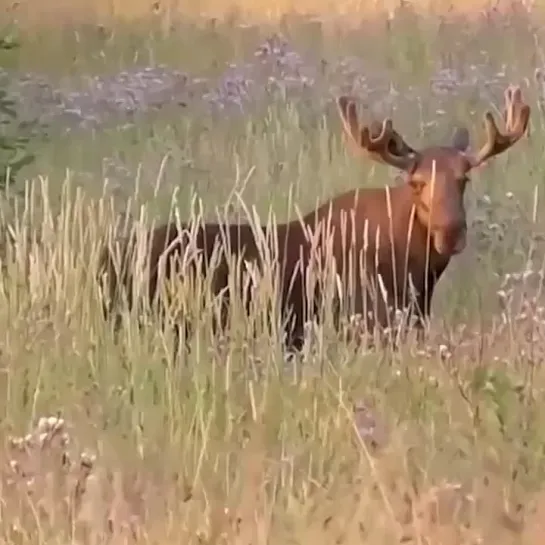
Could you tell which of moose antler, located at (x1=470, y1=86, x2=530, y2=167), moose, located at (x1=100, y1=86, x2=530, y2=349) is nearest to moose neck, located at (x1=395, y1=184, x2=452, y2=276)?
moose, located at (x1=100, y1=86, x2=530, y2=349)

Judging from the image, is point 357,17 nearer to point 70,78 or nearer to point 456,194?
point 456,194

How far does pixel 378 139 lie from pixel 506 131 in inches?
7.3

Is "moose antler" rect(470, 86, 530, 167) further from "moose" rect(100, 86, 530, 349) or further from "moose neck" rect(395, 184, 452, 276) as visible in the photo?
"moose neck" rect(395, 184, 452, 276)

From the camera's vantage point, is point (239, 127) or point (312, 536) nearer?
point (312, 536)

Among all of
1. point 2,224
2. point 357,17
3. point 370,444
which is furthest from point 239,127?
point 370,444

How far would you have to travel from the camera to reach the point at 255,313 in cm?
161

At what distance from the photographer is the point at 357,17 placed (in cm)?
174

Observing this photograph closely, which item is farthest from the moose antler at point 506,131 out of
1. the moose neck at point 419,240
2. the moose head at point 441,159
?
the moose neck at point 419,240

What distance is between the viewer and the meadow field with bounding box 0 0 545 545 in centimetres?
150

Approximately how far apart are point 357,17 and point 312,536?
755mm

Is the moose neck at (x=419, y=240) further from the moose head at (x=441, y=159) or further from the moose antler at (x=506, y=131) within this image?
the moose antler at (x=506, y=131)

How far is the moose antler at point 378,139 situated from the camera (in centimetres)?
166

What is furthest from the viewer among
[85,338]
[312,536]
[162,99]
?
[162,99]

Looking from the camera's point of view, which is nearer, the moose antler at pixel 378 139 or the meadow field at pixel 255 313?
the meadow field at pixel 255 313
